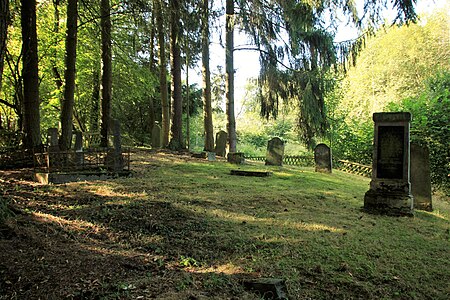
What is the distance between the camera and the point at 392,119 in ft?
23.2

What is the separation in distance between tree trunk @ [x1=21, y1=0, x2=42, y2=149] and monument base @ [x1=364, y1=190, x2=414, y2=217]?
26.5 ft

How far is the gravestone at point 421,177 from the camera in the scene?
8.11 meters

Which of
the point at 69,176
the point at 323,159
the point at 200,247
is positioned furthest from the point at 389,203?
the point at 323,159

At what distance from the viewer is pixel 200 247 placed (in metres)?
4.11

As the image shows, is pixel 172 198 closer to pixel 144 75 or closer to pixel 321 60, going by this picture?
pixel 321 60

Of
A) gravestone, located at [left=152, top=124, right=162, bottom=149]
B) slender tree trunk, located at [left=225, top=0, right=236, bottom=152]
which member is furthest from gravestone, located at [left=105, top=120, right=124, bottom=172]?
gravestone, located at [left=152, top=124, right=162, bottom=149]

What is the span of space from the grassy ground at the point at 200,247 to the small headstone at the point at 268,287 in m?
0.09

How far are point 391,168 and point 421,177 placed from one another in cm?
162

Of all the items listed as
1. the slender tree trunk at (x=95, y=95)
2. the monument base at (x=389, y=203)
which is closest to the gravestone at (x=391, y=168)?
the monument base at (x=389, y=203)

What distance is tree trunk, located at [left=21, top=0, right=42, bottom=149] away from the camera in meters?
8.30

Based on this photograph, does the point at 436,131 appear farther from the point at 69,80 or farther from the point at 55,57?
the point at 55,57

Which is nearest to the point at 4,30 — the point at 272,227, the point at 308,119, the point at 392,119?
the point at 272,227

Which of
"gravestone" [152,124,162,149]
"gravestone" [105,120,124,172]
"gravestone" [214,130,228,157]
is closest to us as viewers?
"gravestone" [105,120,124,172]

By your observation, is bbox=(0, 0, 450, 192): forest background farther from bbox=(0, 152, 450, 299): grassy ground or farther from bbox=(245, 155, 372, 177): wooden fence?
bbox=(0, 152, 450, 299): grassy ground
